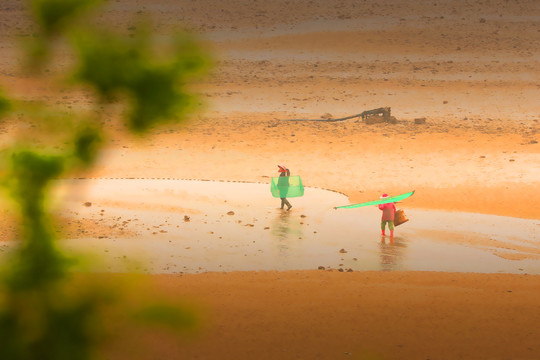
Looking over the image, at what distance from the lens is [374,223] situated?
13953 millimetres

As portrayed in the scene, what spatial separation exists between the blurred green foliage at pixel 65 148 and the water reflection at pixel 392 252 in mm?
8203

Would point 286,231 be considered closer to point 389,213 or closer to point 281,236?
point 281,236

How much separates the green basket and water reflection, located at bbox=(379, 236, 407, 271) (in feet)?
8.59

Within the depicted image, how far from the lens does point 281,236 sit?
12742 mm

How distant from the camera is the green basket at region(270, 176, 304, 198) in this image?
48.4ft

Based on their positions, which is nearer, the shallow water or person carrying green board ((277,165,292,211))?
the shallow water

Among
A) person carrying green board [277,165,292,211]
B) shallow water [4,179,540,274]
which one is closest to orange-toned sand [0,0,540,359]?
shallow water [4,179,540,274]

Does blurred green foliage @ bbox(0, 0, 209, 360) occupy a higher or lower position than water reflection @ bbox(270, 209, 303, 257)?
higher

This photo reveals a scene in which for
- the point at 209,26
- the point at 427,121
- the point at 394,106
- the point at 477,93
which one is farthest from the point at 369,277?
the point at 209,26

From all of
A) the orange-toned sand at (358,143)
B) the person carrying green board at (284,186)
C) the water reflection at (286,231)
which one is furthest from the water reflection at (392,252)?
the person carrying green board at (284,186)

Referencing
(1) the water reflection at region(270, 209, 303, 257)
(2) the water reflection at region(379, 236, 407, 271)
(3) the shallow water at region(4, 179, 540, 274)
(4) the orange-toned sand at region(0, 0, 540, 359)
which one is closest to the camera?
(4) the orange-toned sand at region(0, 0, 540, 359)

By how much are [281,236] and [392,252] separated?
6.07 ft

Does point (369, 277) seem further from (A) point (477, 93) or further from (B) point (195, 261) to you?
(A) point (477, 93)

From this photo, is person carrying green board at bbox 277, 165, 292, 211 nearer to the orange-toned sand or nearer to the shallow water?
the shallow water
